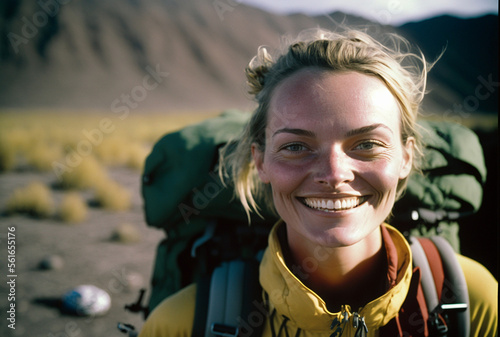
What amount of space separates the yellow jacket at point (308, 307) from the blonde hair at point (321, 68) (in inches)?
16.0

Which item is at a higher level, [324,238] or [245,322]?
[324,238]

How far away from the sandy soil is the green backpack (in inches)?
90.4

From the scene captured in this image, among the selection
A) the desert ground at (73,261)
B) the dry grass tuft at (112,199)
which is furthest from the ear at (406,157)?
the dry grass tuft at (112,199)

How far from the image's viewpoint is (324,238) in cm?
132

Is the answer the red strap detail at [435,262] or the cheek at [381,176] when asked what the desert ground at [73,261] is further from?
the cheek at [381,176]

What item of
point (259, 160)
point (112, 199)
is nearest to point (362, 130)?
point (259, 160)

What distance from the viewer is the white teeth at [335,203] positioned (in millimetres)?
1298

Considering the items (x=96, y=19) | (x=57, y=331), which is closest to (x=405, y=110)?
(x=57, y=331)

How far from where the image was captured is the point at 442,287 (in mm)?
1414

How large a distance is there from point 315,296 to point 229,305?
35cm

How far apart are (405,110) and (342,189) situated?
1.53 feet

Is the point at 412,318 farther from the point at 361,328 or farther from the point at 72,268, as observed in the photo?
the point at 72,268

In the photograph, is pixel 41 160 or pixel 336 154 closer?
pixel 336 154

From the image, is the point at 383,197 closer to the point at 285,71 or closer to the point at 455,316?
the point at 455,316
